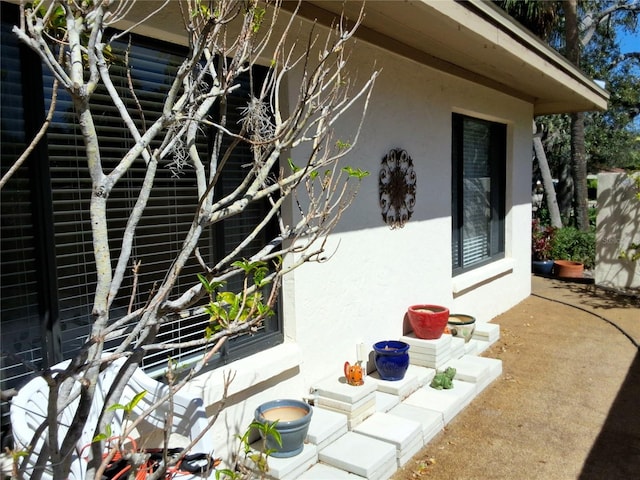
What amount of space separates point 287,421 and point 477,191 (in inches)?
183

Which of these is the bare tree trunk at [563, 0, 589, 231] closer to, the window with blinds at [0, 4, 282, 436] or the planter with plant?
the planter with plant

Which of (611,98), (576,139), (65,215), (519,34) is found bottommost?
(65,215)

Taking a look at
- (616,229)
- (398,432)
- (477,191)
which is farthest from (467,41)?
(616,229)

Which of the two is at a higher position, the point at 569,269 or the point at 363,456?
the point at 569,269

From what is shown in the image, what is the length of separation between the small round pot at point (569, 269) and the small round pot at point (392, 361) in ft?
22.9

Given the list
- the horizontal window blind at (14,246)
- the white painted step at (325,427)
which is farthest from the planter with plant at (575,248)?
the horizontal window blind at (14,246)

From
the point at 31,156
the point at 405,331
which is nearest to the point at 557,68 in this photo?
the point at 405,331

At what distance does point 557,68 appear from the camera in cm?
571

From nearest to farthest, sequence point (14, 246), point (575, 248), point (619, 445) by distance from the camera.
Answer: point (14, 246)
point (619, 445)
point (575, 248)

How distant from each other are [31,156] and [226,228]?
1.21 m

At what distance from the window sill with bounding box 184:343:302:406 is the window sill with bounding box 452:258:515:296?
113 inches

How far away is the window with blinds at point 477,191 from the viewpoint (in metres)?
5.98

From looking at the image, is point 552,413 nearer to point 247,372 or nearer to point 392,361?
point 392,361

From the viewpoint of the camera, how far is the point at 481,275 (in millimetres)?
6156
